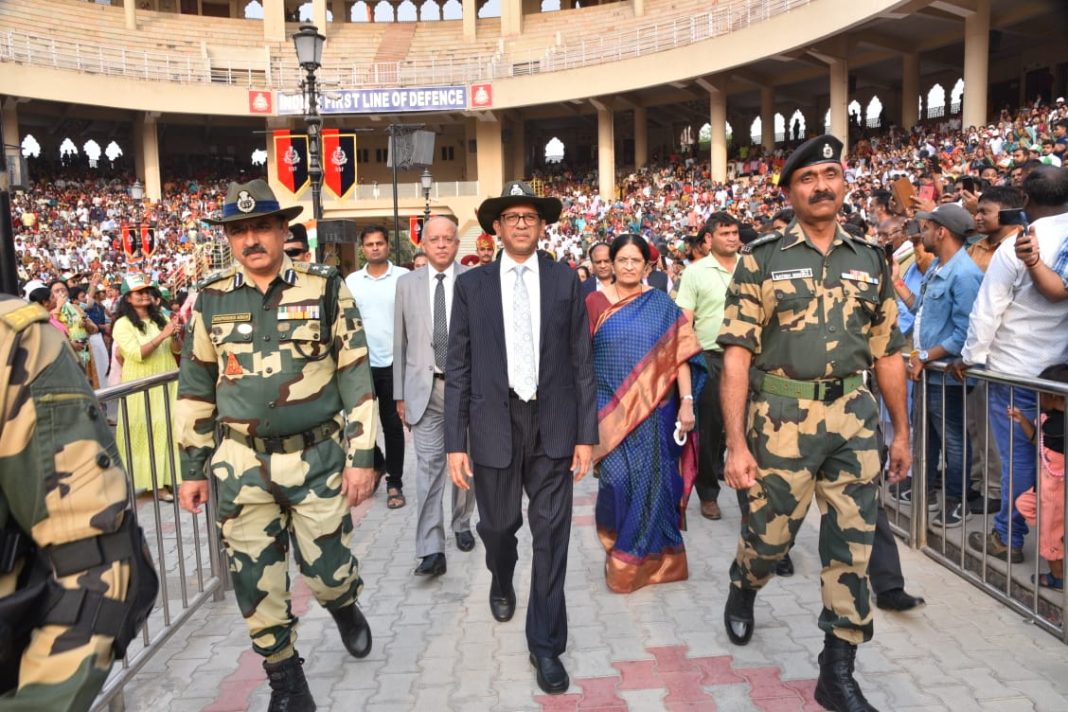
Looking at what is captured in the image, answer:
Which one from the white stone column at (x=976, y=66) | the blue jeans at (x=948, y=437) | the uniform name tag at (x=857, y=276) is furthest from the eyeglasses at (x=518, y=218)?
the white stone column at (x=976, y=66)

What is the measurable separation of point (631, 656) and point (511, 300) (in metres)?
1.60

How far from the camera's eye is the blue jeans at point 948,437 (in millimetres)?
4742

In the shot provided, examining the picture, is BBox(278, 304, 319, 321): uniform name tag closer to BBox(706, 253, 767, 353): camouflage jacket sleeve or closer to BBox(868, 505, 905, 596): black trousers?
BBox(706, 253, 767, 353): camouflage jacket sleeve

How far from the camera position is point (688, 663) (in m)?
3.46

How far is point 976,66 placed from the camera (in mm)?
21188

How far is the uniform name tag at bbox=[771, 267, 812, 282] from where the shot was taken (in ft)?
10.2

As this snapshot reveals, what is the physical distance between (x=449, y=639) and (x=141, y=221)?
3294cm

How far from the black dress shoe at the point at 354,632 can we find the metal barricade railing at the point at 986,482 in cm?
269

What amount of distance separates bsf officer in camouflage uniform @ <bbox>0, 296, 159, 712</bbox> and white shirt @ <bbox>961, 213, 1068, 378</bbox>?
3.89 meters

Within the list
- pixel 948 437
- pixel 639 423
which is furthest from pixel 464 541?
pixel 948 437

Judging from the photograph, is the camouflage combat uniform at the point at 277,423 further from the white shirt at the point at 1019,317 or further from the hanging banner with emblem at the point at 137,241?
the hanging banner with emblem at the point at 137,241

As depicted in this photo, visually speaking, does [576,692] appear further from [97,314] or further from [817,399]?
[97,314]

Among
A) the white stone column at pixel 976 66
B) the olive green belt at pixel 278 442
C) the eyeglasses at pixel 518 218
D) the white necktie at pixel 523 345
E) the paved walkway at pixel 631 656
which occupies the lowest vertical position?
the paved walkway at pixel 631 656

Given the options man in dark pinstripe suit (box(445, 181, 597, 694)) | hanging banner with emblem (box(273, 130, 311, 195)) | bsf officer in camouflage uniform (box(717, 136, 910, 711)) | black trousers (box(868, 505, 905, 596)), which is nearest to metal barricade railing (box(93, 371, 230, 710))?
A: man in dark pinstripe suit (box(445, 181, 597, 694))
